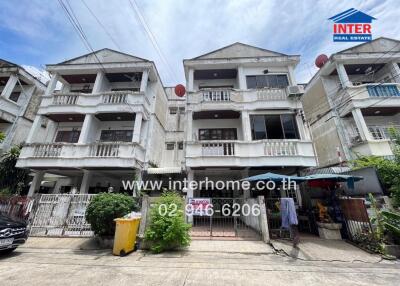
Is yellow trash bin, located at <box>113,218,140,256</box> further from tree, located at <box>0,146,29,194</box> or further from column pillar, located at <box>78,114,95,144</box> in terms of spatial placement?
tree, located at <box>0,146,29,194</box>

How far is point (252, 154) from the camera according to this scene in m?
10.1

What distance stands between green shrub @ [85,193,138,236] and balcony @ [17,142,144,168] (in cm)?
353

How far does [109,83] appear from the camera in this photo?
1424cm

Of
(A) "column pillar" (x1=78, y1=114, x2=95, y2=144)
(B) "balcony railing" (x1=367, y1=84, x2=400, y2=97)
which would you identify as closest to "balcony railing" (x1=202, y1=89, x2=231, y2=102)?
(A) "column pillar" (x1=78, y1=114, x2=95, y2=144)

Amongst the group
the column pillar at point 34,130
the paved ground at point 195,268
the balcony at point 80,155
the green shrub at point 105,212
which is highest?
the column pillar at point 34,130

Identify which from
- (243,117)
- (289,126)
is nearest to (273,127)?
(289,126)

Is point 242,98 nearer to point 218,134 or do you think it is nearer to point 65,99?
point 218,134

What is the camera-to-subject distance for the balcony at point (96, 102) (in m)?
11.7

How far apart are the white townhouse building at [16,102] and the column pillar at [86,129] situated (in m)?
7.03

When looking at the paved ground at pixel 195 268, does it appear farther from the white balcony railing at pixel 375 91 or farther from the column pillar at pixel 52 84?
the column pillar at pixel 52 84

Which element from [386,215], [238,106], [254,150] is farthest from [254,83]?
[386,215]

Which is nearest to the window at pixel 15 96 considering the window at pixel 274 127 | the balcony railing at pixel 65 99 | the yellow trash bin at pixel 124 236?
the balcony railing at pixel 65 99

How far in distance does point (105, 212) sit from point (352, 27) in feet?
48.4

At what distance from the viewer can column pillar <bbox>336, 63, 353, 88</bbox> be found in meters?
12.2
